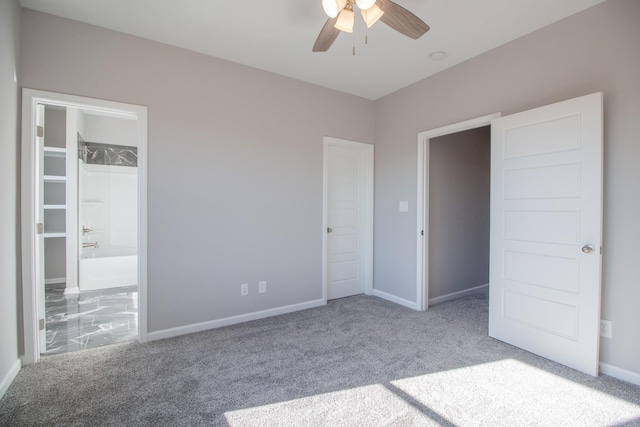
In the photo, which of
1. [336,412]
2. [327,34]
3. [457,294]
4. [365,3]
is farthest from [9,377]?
[457,294]

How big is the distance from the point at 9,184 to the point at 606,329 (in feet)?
14.6

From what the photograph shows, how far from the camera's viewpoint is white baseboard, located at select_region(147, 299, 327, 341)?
281cm

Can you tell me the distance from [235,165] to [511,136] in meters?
2.63

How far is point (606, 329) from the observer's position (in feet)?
7.22

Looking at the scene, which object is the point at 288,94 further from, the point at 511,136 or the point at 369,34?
the point at 511,136

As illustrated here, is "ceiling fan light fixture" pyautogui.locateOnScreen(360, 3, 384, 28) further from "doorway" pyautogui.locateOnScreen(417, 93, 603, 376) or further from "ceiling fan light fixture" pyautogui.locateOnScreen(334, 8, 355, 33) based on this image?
"doorway" pyautogui.locateOnScreen(417, 93, 603, 376)

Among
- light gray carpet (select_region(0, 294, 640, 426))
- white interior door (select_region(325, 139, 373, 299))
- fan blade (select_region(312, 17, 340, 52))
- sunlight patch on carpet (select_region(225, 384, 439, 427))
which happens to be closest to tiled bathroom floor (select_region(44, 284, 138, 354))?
light gray carpet (select_region(0, 294, 640, 426))

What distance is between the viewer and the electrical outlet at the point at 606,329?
218 centimetres

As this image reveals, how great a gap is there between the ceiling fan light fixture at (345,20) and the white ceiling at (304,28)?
0.50 m

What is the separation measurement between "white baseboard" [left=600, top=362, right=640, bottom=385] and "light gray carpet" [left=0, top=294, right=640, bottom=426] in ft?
0.20

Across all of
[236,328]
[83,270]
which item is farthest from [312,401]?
[83,270]

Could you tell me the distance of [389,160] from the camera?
13.1 feet

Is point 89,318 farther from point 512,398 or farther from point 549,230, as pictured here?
point 549,230

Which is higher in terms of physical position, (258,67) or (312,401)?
(258,67)
